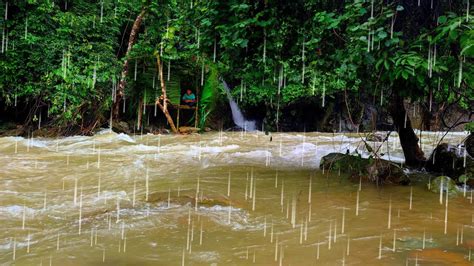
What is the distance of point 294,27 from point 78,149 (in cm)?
721

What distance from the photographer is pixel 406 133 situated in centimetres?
775

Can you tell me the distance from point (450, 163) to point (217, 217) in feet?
15.0

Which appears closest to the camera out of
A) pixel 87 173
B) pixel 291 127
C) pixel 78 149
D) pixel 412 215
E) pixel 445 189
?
pixel 412 215

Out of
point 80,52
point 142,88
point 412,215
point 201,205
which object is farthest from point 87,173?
point 142,88

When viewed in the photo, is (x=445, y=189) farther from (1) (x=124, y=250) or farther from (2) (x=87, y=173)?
(2) (x=87, y=173)

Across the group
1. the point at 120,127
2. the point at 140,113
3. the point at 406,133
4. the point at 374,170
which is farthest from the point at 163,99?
the point at 374,170

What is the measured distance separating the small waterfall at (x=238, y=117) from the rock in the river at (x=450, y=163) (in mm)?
12102

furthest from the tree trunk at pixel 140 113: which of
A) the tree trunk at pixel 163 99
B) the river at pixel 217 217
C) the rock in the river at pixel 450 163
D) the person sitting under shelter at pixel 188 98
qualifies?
the rock in the river at pixel 450 163

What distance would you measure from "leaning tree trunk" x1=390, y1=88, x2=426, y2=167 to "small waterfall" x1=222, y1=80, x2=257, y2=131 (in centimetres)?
1152

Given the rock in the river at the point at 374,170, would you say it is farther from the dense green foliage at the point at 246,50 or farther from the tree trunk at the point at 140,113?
the tree trunk at the point at 140,113

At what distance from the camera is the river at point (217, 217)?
3541 mm

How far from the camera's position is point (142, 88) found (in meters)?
17.1

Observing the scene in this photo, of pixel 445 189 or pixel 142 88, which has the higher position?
pixel 142 88

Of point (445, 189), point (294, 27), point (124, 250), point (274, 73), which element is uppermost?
point (294, 27)
